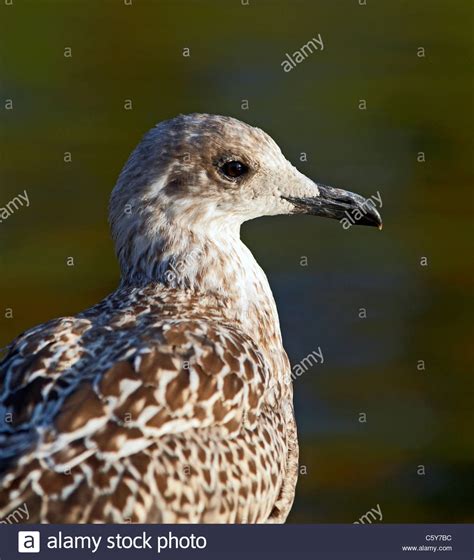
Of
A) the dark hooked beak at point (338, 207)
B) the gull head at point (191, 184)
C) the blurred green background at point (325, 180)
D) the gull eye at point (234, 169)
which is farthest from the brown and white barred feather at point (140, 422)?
the blurred green background at point (325, 180)

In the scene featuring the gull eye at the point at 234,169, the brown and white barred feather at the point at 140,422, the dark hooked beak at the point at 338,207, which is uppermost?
the gull eye at the point at 234,169

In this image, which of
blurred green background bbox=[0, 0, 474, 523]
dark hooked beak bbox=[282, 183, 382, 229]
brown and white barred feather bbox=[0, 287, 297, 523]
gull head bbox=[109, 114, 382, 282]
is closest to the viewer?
brown and white barred feather bbox=[0, 287, 297, 523]

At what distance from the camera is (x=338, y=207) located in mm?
6969

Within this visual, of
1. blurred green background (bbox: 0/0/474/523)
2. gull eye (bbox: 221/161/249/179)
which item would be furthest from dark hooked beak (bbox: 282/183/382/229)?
blurred green background (bbox: 0/0/474/523)

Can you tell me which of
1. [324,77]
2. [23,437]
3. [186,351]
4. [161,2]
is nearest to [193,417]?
[186,351]

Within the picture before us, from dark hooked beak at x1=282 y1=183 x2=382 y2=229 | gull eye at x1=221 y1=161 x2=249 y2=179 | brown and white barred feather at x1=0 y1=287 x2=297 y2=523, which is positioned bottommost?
brown and white barred feather at x1=0 y1=287 x2=297 y2=523

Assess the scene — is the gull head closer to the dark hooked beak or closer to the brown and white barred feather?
the dark hooked beak

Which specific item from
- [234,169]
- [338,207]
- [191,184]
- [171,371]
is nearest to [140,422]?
[171,371]

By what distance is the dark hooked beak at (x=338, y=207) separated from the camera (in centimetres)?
695

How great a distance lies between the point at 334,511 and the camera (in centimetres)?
1076

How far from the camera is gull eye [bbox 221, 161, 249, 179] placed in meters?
6.69

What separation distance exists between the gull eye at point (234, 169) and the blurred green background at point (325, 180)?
4619mm

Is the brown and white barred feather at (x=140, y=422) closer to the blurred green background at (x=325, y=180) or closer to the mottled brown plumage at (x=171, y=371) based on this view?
the mottled brown plumage at (x=171, y=371)

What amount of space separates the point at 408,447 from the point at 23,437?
6785 millimetres
